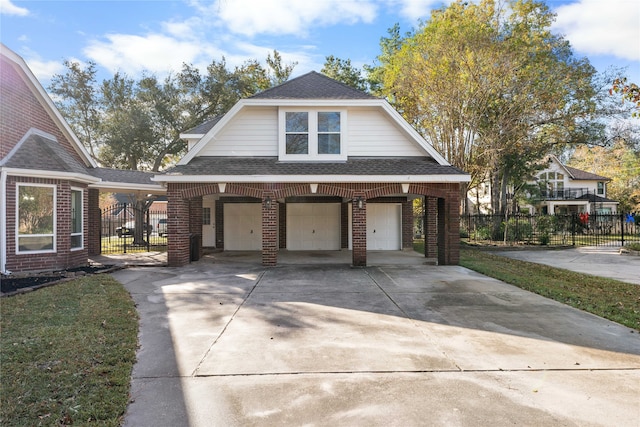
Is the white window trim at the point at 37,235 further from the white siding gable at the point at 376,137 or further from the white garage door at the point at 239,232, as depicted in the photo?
the white siding gable at the point at 376,137

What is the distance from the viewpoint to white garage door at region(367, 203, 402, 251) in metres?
16.5

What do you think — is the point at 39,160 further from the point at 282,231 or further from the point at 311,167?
the point at 282,231

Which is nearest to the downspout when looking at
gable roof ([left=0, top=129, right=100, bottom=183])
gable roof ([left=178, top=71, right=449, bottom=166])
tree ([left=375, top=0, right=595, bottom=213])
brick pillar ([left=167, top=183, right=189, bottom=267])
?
gable roof ([left=0, top=129, right=100, bottom=183])

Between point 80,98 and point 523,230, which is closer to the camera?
point 523,230

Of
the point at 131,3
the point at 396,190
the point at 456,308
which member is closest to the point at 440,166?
the point at 396,190

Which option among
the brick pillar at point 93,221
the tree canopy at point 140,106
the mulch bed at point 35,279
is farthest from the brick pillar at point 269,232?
the tree canopy at point 140,106

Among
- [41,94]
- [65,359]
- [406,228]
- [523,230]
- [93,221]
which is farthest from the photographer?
[523,230]

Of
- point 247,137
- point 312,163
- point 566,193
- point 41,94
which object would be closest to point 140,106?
point 41,94

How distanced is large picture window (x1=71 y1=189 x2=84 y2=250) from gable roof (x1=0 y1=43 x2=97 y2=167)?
8.51 feet

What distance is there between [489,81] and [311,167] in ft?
38.0

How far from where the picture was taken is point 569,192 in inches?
1455

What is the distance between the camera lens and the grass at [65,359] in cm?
299

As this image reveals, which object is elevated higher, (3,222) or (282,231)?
(3,222)

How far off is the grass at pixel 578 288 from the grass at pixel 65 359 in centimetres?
723
